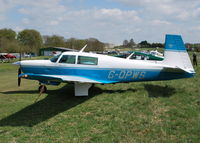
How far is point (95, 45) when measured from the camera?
82938mm

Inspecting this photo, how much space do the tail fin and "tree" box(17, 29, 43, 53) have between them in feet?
220

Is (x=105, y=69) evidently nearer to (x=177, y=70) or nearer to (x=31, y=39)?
(x=177, y=70)

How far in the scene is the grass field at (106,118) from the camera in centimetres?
397

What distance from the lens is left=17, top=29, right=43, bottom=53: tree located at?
6994 centimetres

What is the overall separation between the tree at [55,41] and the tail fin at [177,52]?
2904 inches

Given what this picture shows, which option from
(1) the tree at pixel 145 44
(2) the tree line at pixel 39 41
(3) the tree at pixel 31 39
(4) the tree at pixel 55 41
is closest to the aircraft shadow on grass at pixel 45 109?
(2) the tree line at pixel 39 41

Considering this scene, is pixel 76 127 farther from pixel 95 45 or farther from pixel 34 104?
pixel 95 45

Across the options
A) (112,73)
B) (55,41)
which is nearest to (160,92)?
(112,73)

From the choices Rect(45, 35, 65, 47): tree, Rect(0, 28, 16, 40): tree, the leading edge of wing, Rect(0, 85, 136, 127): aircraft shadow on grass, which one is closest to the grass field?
Rect(0, 85, 136, 127): aircraft shadow on grass

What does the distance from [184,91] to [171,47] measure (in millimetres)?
1860

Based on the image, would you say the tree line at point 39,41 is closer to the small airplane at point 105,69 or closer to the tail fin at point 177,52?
the small airplane at point 105,69

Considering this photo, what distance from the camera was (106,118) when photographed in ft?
16.4

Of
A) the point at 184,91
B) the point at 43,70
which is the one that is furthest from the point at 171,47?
the point at 43,70

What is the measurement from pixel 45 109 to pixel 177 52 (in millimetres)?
5086
